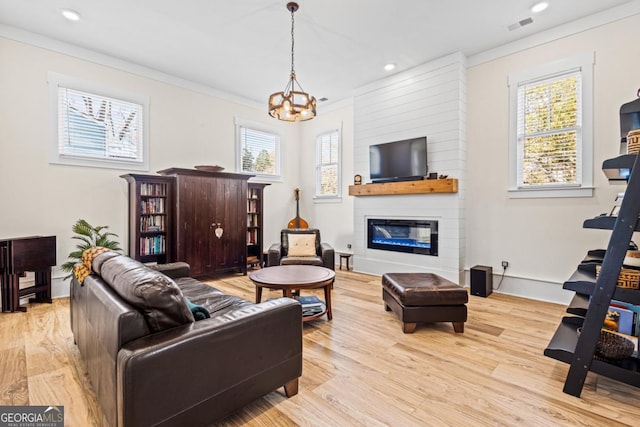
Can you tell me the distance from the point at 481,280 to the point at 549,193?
1307 mm

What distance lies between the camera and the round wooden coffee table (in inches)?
106

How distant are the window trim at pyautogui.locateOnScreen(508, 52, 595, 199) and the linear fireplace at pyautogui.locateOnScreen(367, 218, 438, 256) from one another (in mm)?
1156

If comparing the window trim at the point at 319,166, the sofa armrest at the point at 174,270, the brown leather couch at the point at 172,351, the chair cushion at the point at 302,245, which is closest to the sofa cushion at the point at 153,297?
the brown leather couch at the point at 172,351

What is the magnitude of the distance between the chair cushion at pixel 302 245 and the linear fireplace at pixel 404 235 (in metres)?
1.07

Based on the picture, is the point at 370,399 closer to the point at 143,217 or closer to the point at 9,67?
the point at 143,217

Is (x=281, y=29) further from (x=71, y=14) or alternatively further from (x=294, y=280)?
(x=294, y=280)

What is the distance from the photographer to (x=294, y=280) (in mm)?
2799

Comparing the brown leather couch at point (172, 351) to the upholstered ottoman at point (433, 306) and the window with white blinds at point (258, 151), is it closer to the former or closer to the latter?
the upholstered ottoman at point (433, 306)

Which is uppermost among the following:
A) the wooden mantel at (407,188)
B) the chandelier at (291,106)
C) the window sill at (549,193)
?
the chandelier at (291,106)

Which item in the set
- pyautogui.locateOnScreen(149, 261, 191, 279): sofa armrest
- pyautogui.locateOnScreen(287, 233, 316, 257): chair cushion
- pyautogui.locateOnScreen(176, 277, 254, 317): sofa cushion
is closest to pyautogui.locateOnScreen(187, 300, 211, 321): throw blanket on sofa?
pyautogui.locateOnScreen(176, 277, 254, 317): sofa cushion

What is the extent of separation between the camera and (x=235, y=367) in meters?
1.47

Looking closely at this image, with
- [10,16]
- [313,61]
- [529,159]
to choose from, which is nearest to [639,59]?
[529,159]

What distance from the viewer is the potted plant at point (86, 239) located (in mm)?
3556
